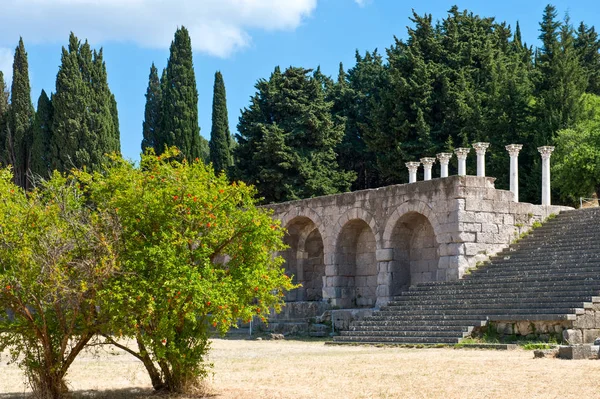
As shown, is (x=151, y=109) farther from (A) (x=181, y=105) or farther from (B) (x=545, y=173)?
(B) (x=545, y=173)

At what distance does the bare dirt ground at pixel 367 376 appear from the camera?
39.8 feet

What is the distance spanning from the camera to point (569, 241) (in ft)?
80.1

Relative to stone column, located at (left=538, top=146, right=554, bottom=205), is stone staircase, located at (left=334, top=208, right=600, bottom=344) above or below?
below

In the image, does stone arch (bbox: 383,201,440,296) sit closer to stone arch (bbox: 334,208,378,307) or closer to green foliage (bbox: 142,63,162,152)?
Answer: stone arch (bbox: 334,208,378,307)

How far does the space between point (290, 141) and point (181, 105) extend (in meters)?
6.82

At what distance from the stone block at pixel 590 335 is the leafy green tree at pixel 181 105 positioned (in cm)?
3111

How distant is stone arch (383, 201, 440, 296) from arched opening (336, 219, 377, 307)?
2.00 meters

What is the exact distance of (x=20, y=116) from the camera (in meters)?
49.6

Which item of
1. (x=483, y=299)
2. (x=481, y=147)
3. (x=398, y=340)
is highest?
(x=481, y=147)

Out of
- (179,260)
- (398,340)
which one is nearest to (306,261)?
(398,340)

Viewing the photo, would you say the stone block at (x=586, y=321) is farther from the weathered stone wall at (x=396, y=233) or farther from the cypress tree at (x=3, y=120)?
the cypress tree at (x=3, y=120)

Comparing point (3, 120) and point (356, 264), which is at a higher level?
point (3, 120)

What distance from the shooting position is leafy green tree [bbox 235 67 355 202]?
143 ft

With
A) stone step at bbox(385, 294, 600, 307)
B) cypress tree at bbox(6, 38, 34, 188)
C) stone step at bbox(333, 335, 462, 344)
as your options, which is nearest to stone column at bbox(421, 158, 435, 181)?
stone step at bbox(385, 294, 600, 307)
